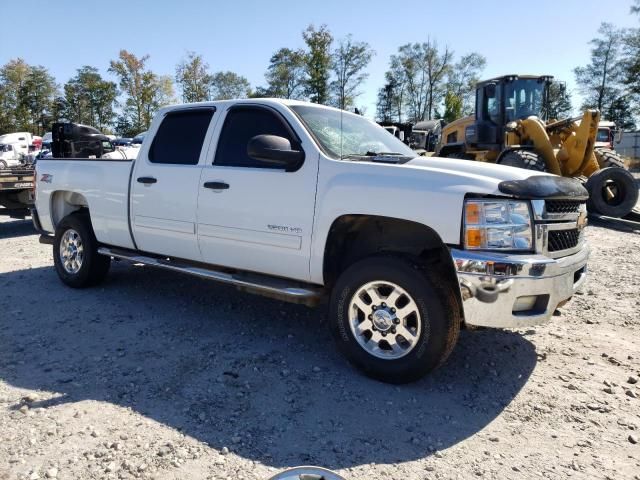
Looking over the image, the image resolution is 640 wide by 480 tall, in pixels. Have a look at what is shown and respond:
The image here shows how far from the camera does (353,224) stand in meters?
3.74

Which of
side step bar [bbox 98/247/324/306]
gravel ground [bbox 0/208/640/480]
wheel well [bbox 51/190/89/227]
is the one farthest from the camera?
wheel well [bbox 51/190/89/227]

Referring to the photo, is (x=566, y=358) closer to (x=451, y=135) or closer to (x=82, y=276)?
(x=82, y=276)

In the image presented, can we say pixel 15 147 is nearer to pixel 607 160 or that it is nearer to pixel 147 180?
pixel 147 180

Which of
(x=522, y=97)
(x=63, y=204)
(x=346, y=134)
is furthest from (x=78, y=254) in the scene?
(x=522, y=97)

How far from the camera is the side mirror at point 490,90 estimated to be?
12.2m

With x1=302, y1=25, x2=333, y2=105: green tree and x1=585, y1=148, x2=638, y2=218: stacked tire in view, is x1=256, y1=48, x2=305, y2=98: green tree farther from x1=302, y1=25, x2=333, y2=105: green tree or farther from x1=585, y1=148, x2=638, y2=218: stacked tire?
x1=585, y1=148, x2=638, y2=218: stacked tire

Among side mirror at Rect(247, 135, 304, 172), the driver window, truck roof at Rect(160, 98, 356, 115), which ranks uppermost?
the driver window

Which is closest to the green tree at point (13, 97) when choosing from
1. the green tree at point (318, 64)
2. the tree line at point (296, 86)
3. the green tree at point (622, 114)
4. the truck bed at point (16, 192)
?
the tree line at point (296, 86)

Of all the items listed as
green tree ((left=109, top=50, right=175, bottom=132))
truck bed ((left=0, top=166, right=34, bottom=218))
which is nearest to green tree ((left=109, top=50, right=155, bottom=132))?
green tree ((left=109, top=50, right=175, bottom=132))

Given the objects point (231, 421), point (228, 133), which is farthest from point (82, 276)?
point (231, 421)

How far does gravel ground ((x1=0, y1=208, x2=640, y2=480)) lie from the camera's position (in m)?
2.64

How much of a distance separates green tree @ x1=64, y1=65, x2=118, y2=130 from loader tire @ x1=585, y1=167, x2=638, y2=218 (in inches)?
2132

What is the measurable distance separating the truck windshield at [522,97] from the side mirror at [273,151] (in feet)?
32.2

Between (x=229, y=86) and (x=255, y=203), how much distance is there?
60060mm
